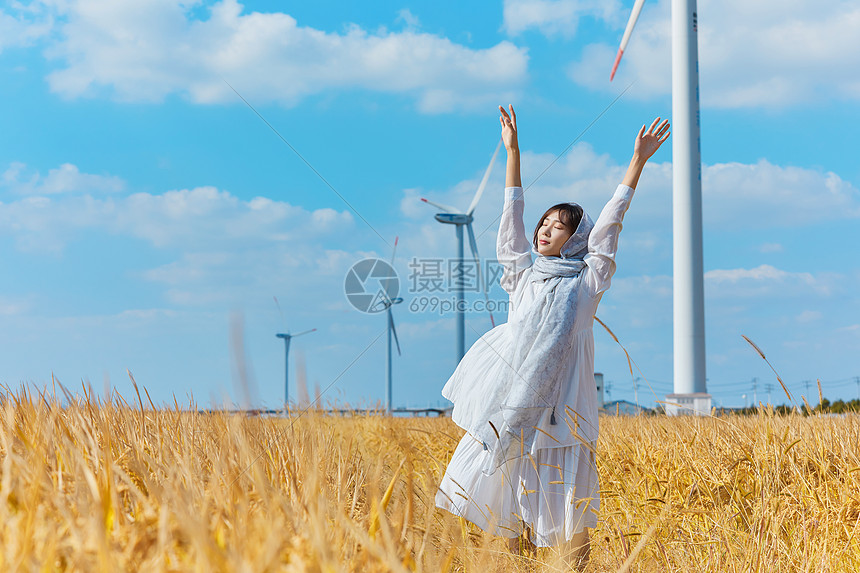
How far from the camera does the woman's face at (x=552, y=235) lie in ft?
14.9

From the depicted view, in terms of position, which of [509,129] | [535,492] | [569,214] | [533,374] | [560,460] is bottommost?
[535,492]

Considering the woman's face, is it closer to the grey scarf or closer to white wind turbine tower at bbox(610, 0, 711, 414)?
the grey scarf

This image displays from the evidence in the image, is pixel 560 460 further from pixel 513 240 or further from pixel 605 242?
pixel 513 240

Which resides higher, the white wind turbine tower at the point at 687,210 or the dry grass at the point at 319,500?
the white wind turbine tower at the point at 687,210

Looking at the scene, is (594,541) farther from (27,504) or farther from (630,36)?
(630,36)

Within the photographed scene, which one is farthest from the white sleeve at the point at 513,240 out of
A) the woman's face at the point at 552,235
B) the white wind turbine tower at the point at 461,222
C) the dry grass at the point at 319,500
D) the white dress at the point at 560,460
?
the white wind turbine tower at the point at 461,222

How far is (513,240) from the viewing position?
4.73 m

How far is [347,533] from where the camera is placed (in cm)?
200

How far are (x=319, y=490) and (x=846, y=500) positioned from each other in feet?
12.9

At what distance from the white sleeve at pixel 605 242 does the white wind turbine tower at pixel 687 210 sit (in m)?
15.5

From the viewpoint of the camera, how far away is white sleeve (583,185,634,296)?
168 inches

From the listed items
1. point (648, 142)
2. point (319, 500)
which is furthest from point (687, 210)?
point (319, 500)

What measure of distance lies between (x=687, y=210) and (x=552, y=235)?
15.8 meters

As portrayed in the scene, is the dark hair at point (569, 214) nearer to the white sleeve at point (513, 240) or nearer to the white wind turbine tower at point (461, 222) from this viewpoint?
the white sleeve at point (513, 240)
